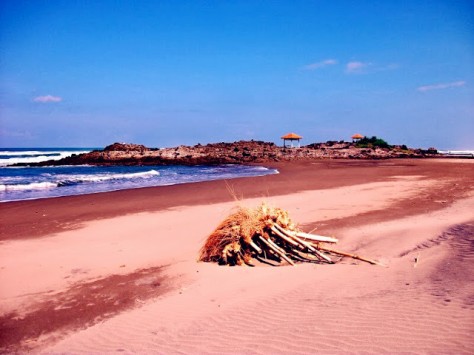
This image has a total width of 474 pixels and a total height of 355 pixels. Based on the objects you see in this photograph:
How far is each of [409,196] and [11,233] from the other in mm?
12262

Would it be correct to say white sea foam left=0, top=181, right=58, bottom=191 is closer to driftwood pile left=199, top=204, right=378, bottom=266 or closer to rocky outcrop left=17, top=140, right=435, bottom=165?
driftwood pile left=199, top=204, right=378, bottom=266

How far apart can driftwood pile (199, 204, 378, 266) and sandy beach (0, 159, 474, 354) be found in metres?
0.31

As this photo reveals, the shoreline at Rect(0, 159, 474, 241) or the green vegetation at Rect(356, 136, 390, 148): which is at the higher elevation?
the green vegetation at Rect(356, 136, 390, 148)

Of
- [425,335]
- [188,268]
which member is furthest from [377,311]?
[188,268]

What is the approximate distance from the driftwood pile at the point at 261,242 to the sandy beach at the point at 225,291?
0.31m

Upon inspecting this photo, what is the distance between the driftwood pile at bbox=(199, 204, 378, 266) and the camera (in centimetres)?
601

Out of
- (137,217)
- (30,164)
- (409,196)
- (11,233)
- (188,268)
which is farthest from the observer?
(30,164)

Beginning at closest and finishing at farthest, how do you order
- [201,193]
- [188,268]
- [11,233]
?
[188,268] < [11,233] < [201,193]

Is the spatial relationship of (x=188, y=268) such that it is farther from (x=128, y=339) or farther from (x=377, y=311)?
(x=377, y=311)

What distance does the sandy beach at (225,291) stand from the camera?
3504mm

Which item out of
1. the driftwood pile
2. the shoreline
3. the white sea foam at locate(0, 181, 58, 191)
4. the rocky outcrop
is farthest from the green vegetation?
the driftwood pile

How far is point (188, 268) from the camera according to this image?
6059 millimetres

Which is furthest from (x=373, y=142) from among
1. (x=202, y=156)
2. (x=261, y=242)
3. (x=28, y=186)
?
(x=261, y=242)

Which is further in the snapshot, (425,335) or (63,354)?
(63,354)
